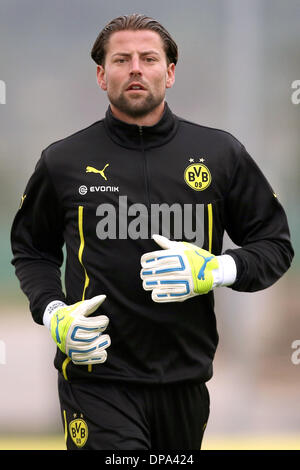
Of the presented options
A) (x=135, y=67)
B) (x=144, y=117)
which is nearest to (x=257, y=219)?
(x=144, y=117)

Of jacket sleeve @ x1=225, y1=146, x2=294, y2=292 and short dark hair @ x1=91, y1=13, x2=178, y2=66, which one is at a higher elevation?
short dark hair @ x1=91, y1=13, x2=178, y2=66

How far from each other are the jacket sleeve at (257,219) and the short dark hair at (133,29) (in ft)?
1.31

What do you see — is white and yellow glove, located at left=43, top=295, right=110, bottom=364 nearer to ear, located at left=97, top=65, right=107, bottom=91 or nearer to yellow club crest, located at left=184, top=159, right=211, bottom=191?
yellow club crest, located at left=184, top=159, right=211, bottom=191

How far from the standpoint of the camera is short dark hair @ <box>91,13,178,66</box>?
2840 millimetres

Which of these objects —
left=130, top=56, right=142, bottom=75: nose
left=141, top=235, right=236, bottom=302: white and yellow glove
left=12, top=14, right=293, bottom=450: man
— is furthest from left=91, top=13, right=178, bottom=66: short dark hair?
left=141, top=235, right=236, bottom=302: white and yellow glove

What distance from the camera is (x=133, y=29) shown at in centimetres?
282

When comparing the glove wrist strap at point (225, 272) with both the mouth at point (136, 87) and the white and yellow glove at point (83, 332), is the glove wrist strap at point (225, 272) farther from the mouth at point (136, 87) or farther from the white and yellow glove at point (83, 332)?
the mouth at point (136, 87)

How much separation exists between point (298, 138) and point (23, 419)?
1914 millimetres

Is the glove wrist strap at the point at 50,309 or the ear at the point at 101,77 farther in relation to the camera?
the ear at the point at 101,77

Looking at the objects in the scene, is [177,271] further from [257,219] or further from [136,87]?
[136,87]

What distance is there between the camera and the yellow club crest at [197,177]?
9.16 feet

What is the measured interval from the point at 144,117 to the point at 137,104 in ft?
0.22

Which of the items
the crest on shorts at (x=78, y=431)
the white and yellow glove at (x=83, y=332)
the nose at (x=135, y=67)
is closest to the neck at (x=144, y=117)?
the nose at (x=135, y=67)

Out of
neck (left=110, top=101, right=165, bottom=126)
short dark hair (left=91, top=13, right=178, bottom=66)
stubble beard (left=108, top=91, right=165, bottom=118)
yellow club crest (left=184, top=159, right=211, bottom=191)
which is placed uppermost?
short dark hair (left=91, top=13, right=178, bottom=66)
